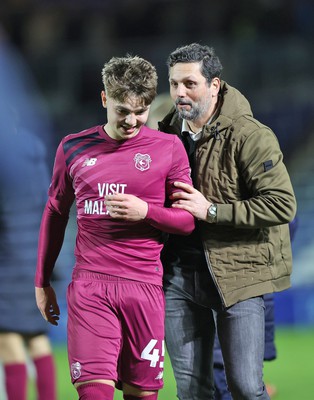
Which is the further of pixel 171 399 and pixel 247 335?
pixel 171 399

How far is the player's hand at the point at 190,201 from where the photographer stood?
3.70 meters

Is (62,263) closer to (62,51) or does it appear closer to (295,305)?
(295,305)

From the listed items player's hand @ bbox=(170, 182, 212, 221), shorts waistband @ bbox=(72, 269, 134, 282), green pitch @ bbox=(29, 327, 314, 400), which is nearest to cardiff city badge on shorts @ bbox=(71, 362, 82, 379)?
shorts waistband @ bbox=(72, 269, 134, 282)

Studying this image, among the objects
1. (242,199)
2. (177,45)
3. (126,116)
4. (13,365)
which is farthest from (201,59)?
(177,45)

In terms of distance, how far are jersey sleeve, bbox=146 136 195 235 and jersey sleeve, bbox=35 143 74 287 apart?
408 mm

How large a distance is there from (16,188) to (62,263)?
3.55m

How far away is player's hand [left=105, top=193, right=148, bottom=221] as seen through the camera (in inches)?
138

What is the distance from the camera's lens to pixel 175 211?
12.0 feet

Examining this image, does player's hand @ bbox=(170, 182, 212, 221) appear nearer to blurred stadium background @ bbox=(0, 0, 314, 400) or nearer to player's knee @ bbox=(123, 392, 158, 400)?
player's knee @ bbox=(123, 392, 158, 400)

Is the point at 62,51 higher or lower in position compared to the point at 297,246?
higher

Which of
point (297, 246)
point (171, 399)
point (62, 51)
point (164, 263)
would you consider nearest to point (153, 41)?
point (62, 51)

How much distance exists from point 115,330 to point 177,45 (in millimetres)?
6725

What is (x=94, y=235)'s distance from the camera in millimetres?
3713

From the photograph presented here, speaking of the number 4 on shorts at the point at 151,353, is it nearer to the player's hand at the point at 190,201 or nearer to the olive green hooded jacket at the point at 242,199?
the olive green hooded jacket at the point at 242,199
